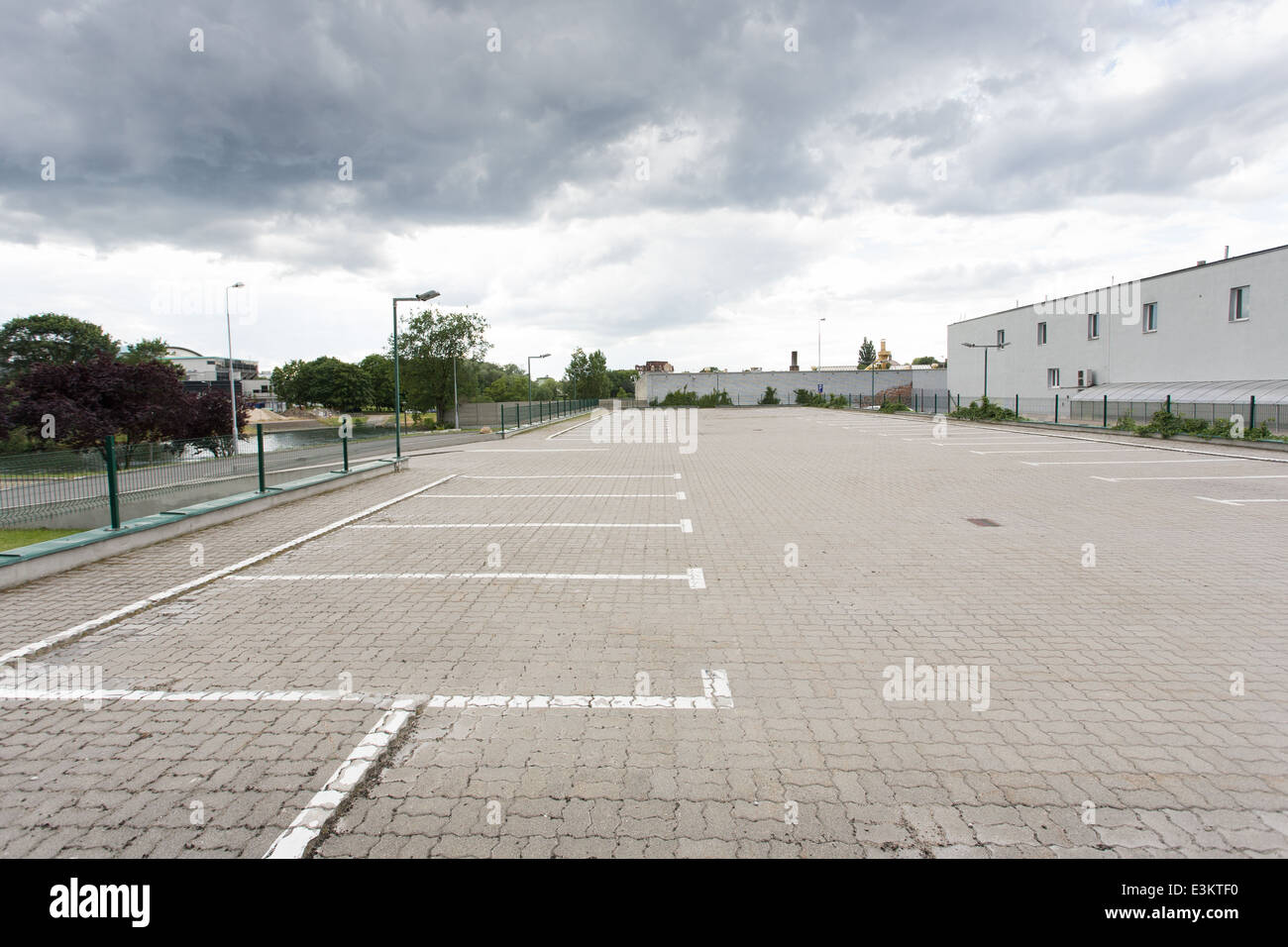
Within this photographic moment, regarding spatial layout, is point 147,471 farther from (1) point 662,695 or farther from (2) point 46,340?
(2) point 46,340

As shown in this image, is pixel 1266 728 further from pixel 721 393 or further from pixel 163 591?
pixel 721 393

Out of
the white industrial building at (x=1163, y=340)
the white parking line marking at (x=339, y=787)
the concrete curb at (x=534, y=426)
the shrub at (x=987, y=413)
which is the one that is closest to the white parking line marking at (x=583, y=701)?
the white parking line marking at (x=339, y=787)

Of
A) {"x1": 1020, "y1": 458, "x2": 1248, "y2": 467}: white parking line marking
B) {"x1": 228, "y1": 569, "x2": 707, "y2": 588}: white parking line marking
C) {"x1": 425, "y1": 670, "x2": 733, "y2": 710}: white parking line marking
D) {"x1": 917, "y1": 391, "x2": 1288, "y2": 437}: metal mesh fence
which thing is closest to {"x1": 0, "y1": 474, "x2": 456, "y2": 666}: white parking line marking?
{"x1": 228, "y1": 569, "x2": 707, "y2": 588}: white parking line marking

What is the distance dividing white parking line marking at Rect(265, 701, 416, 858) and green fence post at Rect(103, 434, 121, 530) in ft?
23.8

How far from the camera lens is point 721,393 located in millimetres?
85562

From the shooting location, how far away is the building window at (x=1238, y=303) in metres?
30.7

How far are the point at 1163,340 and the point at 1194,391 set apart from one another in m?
5.06

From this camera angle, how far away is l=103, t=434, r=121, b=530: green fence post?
8.98 metres

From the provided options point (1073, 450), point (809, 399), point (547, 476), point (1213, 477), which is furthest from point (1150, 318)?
point (809, 399)

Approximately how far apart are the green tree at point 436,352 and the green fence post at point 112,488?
72.2 meters

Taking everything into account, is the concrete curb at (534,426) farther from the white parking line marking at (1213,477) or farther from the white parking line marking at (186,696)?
the white parking line marking at (186,696)

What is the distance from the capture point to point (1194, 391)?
3170cm

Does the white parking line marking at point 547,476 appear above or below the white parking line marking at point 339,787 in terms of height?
above

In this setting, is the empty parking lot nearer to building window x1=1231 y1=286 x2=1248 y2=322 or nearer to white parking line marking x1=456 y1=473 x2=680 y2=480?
white parking line marking x1=456 y1=473 x2=680 y2=480
